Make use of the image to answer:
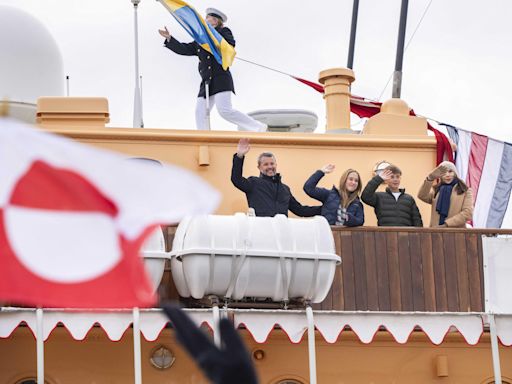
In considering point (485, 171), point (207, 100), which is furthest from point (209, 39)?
point (485, 171)

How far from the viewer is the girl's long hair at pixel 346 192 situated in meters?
15.4

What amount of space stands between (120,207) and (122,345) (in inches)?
→ 319

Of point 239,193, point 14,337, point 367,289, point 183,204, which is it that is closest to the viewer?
point 183,204

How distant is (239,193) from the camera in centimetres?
1708

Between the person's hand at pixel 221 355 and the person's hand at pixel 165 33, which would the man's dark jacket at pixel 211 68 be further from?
the person's hand at pixel 221 355

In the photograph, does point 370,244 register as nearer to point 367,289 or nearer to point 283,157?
point 367,289

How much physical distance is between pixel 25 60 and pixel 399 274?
6193 mm

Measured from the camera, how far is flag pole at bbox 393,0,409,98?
20297 millimetres

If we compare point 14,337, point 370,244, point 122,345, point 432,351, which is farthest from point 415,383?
point 14,337

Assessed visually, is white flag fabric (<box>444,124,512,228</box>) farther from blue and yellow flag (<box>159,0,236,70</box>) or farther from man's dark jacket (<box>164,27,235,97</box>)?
blue and yellow flag (<box>159,0,236,70</box>)

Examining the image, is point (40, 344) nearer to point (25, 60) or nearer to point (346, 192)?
point (346, 192)

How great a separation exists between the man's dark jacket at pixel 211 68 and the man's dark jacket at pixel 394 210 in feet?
9.37

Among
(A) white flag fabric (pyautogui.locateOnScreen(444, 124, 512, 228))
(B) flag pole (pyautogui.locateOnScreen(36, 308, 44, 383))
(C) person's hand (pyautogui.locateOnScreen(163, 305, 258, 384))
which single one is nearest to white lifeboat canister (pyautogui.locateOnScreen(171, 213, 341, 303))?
(B) flag pole (pyautogui.locateOnScreen(36, 308, 44, 383))

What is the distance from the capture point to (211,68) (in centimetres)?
1798
